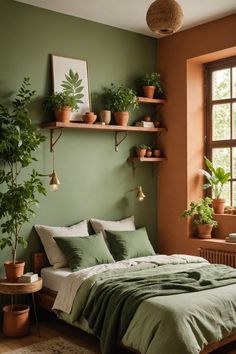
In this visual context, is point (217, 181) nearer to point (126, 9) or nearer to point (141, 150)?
point (141, 150)

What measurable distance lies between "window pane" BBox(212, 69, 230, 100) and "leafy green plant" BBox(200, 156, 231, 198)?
0.78 m

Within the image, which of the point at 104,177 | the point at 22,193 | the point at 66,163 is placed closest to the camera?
the point at 22,193

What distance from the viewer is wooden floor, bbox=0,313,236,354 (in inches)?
162

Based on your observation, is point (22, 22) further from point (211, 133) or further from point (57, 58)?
point (211, 133)

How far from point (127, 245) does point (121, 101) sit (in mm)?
1636

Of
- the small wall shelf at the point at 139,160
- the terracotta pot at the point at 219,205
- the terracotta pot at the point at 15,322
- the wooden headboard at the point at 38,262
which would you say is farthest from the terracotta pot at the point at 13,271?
the terracotta pot at the point at 219,205

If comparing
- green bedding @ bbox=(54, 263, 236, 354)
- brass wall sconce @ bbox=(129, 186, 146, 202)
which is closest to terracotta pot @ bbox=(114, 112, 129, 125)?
brass wall sconce @ bbox=(129, 186, 146, 202)

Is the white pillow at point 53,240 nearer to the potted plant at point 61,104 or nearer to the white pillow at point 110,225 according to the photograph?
the white pillow at point 110,225

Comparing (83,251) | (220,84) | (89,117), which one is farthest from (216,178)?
(83,251)

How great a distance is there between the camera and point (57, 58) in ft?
16.8

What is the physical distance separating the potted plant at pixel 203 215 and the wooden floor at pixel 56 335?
64.7 inches

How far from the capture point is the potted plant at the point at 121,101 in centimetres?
543

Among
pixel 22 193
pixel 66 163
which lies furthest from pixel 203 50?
pixel 22 193

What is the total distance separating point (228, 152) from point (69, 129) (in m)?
1.95
